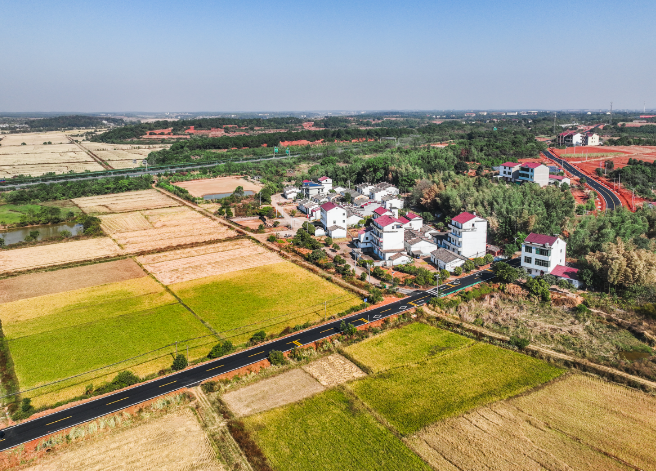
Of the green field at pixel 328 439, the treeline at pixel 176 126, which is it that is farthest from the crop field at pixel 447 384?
the treeline at pixel 176 126

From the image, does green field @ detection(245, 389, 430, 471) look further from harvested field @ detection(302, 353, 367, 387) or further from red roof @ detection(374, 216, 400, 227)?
red roof @ detection(374, 216, 400, 227)

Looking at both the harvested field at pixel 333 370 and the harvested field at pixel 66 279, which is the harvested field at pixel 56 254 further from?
the harvested field at pixel 333 370

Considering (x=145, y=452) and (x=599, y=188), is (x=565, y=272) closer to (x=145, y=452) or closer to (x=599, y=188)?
(x=145, y=452)

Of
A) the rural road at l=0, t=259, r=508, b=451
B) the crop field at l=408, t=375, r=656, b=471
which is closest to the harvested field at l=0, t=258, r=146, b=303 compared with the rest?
the rural road at l=0, t=259, r=508, b=451

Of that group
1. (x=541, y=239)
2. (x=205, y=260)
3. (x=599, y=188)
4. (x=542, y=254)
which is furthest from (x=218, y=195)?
(x=599, y=188)

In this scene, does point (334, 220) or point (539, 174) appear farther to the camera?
point (539, 174)

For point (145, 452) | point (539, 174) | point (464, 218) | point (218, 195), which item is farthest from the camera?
point (218, 195)
